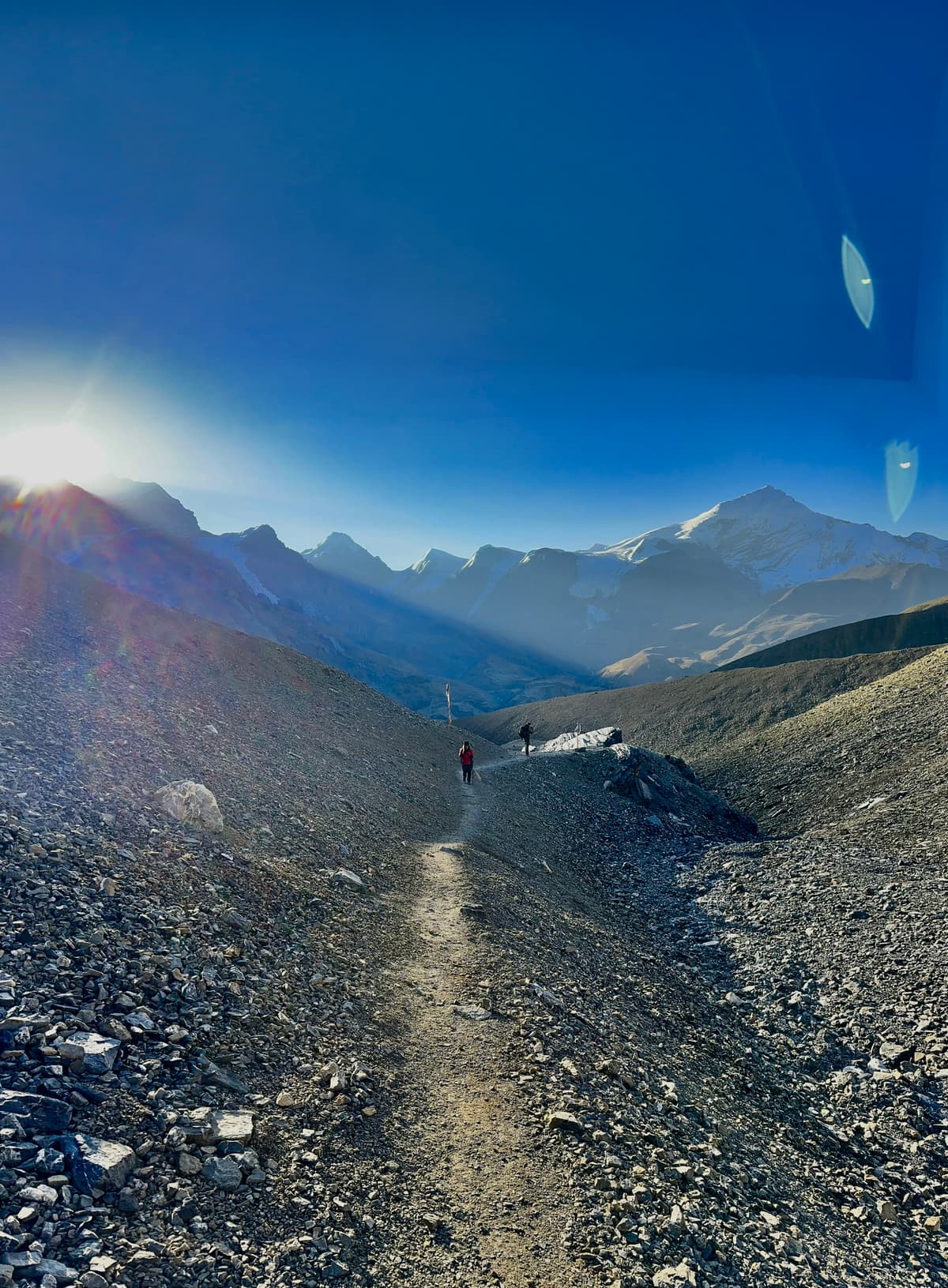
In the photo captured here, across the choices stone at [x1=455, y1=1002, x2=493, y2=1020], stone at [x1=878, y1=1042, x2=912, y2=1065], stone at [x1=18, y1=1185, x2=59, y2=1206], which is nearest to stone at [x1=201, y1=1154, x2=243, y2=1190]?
stone at [x1=18, y1=1185, x2=59, y2=1206]

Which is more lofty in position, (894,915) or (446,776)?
(894,915)

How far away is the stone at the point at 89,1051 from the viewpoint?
5.72m

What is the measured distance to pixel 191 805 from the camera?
1288cm

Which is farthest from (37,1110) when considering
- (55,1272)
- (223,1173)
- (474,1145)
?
(474,1145)

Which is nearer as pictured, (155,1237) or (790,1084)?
(155,1237)

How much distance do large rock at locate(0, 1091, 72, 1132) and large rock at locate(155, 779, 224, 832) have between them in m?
7.56

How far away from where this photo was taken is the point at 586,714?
3885 inches

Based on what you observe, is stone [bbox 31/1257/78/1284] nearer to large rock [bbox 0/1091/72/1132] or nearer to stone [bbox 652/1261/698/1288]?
large rock [bbox 0/1091/72/1132]

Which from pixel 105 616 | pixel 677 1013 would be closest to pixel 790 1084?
pixel 677 1013

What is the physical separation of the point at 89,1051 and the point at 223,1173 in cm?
182

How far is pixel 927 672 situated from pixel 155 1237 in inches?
2006

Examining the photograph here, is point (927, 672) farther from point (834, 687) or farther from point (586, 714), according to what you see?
point (586, 714)

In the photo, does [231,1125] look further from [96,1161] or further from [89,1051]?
[89,1051]

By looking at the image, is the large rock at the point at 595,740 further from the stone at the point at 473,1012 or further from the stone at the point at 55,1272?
the stone at the point at 55,1272
